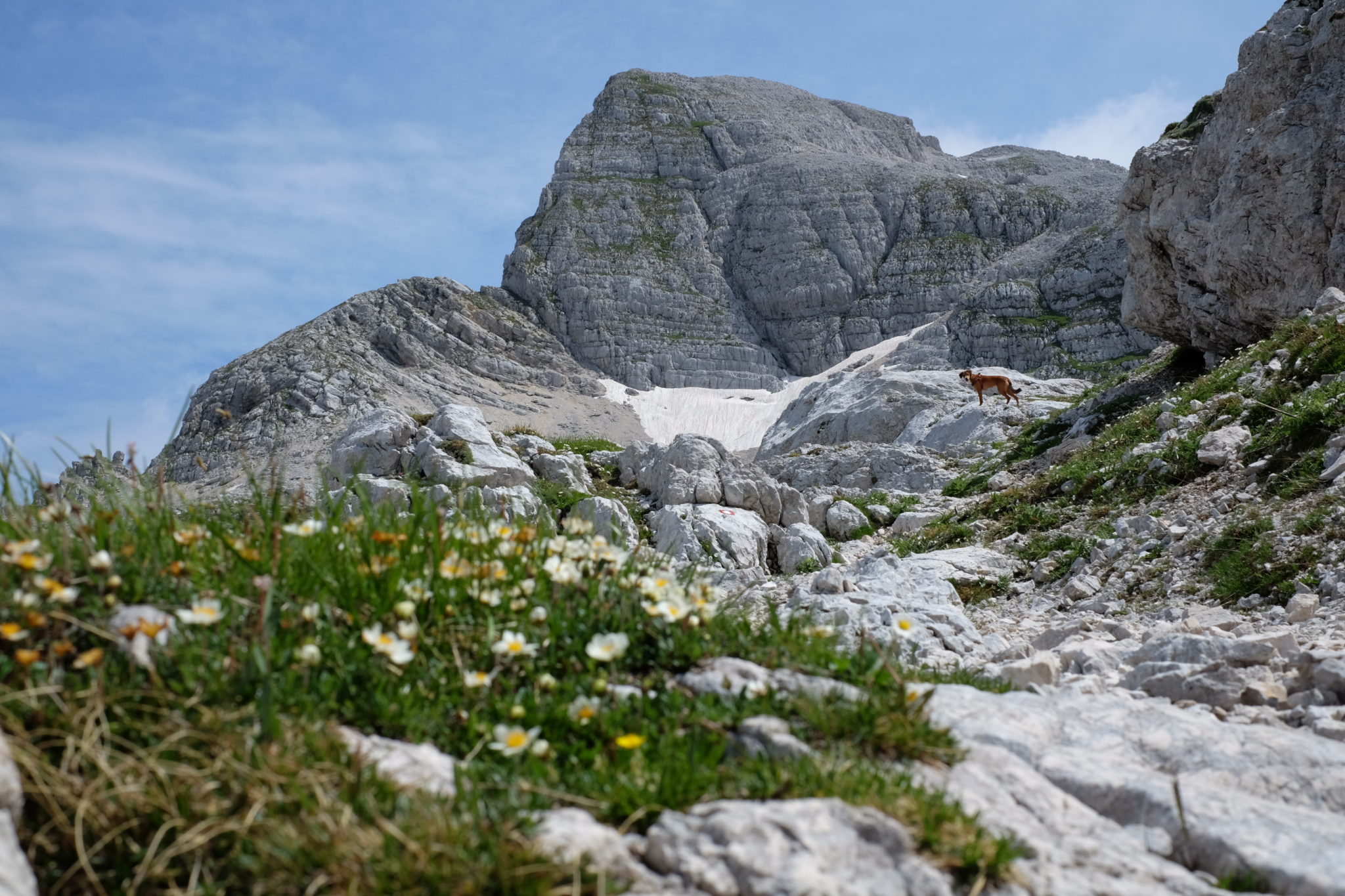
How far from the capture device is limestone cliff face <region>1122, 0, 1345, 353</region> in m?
21.5

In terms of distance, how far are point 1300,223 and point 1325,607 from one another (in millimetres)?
18409

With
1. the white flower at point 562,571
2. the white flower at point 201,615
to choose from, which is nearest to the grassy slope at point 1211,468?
the white flower at point 562,571

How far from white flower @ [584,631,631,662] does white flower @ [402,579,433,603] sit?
Answer: 32.1 inches

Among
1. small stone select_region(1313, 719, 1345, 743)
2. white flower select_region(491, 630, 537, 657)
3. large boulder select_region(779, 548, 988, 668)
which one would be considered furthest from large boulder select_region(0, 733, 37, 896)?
small stone select_region(1313, 719, 1345, 743)

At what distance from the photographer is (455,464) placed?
24.5m

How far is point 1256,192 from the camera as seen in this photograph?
22.5 m

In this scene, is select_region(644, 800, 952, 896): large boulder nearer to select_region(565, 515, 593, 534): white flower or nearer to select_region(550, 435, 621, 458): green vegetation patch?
select_region(565, 515, 593, 534): white flower

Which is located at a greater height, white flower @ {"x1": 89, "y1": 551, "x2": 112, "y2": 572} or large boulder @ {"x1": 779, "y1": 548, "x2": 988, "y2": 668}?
white flower @ {"x1": 89, "y1": 551, "x2": 112, "y2": 572}

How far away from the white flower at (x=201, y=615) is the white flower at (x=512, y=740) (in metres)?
1.28

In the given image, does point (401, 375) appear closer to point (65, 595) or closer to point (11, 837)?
point (65, 595)

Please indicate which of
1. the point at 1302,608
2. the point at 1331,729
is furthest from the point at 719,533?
the point at 1331,729

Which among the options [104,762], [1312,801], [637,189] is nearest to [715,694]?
[104,762]

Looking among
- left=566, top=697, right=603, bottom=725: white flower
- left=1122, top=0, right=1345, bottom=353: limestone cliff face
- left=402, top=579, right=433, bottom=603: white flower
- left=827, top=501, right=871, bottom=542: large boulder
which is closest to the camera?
left=566, top=697, right=603, bottom=725: white flower

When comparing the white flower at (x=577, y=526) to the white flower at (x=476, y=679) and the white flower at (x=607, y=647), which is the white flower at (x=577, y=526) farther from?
the white flower at (x=476, y=679)
